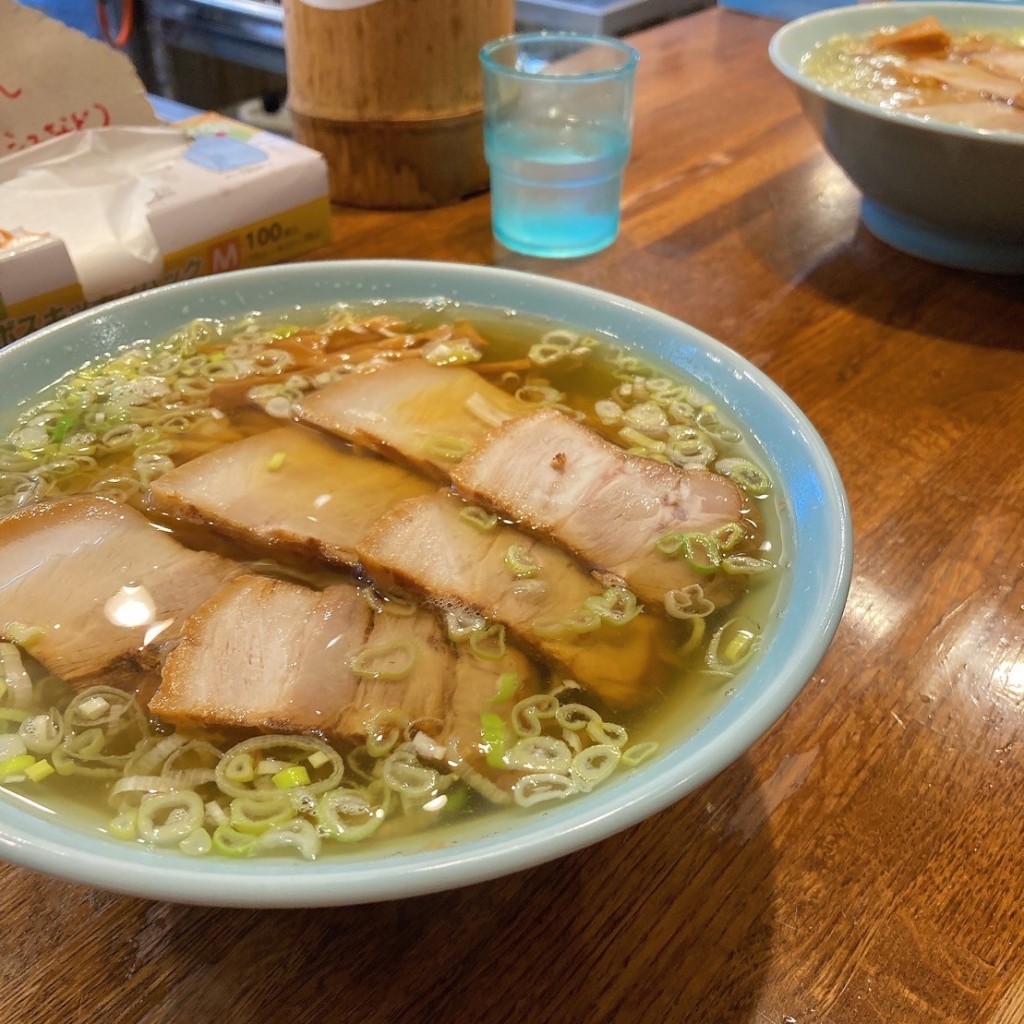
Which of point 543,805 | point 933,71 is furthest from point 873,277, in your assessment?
point 543,805

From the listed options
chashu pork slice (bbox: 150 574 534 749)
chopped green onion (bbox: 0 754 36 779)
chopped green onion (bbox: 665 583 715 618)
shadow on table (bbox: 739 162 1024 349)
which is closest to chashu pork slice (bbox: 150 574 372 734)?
chashu pork slice (bbox: 150 574 534 749)

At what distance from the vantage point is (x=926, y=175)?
1689mm

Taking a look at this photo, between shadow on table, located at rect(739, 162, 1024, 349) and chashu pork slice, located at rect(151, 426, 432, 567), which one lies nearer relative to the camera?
chashu pork slice, located at rect(151, 426, 432, 567)

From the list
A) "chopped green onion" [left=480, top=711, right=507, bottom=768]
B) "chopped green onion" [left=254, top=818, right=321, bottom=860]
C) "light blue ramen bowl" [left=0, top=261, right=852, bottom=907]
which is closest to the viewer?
"light blue ramen bowl" [left=0, top=261, right=852, bottom=907]

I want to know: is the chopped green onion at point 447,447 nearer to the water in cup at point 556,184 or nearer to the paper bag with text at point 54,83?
the water in cup at point 556,184

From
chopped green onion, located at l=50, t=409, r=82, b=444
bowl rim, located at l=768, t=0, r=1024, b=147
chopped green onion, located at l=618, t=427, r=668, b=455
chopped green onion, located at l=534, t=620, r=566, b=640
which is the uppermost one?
bowl rim, located at l=768, t=0, r=1024, b=147

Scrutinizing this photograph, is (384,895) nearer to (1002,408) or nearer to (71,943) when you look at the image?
(71,943)

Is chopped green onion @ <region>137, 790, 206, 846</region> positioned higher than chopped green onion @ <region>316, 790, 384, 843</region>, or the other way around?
chopped green onion @ <region>137, 790, 206, 846</region>

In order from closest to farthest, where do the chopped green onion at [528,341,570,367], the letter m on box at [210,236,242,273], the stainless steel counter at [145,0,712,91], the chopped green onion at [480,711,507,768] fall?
the chopped green onion at [480,711,507,768], the chopped green onion at [528,341,570,367], the letter m on box at [210,236,242,273], the stainless steel counter at [145,0,712,91]

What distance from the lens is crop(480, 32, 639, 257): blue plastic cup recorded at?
184 cm

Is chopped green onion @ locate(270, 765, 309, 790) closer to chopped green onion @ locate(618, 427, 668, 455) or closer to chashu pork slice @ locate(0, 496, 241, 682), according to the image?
chashu pork slice @ locate(0, 496, 241, 682)

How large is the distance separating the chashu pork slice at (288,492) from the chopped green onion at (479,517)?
8cm

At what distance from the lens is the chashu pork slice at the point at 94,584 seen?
36.3 inches

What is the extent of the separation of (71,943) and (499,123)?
1.67 metres
